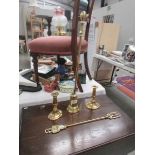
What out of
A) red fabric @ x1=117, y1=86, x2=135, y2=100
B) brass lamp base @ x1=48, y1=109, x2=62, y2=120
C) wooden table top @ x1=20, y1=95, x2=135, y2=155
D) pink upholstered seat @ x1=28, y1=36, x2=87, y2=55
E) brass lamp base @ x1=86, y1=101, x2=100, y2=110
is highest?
pink upholstered seat @ x1=28, y1=36, x2=87, y2=55

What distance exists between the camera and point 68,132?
2.29ft

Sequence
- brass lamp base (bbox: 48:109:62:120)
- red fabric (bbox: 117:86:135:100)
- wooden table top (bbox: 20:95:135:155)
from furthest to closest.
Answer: red fabric (bbox: 117:86:135:100) < brass lamp base (bbox: 48:109:62:120) < wooden table top (bbox: 20:95:135:155)

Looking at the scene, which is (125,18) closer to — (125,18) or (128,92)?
(125,18)

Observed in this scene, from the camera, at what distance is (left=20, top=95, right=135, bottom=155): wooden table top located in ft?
1.98

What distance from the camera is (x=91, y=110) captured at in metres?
0.89

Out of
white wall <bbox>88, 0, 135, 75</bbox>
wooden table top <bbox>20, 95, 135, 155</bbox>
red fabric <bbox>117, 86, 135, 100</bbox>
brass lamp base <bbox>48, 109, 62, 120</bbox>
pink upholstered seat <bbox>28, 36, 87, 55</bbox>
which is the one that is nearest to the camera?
wooden table top <bbox>20, 95, 135, 155</bbox>

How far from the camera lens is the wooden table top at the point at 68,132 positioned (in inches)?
23.8

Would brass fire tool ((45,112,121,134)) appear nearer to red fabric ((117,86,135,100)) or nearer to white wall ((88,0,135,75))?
red fabric ((117,86,135,100))

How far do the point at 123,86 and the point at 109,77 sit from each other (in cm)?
68

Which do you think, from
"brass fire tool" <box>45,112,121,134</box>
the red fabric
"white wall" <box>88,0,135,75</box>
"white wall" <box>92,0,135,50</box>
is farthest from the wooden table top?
"white wall" <box>92,0,135,50</box>

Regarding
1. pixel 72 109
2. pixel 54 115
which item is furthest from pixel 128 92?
pixel 54 115

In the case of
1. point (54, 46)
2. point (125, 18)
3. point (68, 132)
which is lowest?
point (68, 132)

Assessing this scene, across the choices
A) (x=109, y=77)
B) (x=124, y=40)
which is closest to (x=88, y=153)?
(x=109, y=77)
